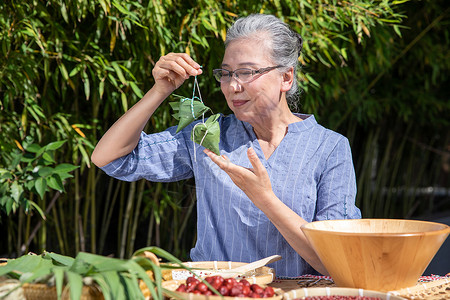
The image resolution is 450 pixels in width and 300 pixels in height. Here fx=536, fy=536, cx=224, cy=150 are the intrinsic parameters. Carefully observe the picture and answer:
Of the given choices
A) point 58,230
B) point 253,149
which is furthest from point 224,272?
point 58,230

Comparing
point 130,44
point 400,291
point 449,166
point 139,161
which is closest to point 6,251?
point 130,44

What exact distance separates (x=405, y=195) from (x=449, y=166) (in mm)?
659

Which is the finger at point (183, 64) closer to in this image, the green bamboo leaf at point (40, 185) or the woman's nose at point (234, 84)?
the woman's nose at point (234, 84)

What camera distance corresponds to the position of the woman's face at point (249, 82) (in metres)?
1.80

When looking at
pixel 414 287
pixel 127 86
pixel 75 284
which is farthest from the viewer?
pixel 127 86

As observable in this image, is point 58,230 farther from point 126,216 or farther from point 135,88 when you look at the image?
point 135,88

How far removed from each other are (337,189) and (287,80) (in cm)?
44

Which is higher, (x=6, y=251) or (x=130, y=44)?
(x=130, y=44)

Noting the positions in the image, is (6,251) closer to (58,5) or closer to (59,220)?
(59,220)

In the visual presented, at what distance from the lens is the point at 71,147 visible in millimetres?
2801

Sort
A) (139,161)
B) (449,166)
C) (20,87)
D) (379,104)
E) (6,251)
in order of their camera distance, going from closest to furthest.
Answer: (139,161)
(20,87)
(6,251)
(379,104)
(449,166)

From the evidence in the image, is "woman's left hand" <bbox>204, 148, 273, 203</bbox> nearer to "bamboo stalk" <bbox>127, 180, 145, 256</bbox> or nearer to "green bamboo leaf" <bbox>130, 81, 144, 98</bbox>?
"green bamboo leaf" <bbox>130, 81, 144, 98</bbox>

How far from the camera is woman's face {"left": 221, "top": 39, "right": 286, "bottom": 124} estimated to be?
180 cm

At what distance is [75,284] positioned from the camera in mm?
1092
